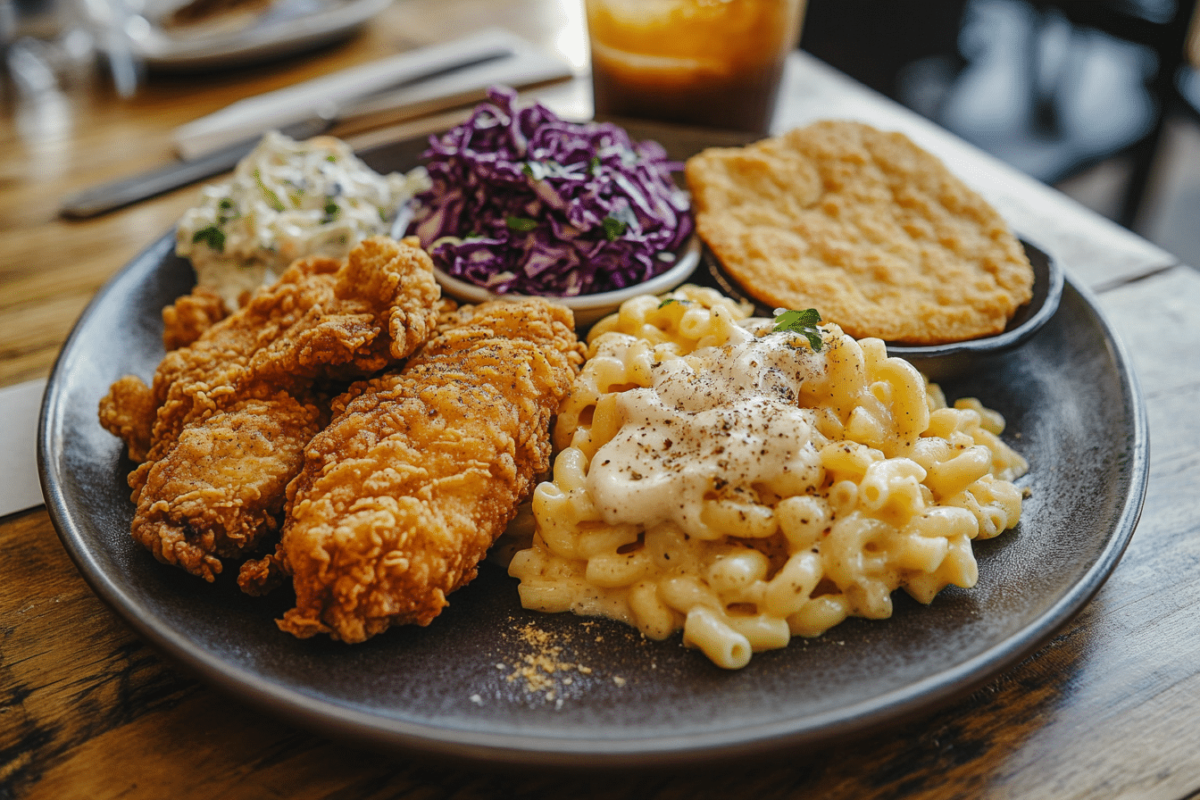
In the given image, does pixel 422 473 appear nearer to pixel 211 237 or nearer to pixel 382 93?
→ pixel 211 237

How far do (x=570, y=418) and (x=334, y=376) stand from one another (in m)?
0.56

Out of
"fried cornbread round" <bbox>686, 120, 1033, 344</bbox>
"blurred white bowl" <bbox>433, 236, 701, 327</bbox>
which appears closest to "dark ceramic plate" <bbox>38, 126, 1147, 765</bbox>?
"fried cornbread round" <bbox>686, 120, 1033, 344</bbox>

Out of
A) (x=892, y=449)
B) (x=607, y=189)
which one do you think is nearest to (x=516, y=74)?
(x=607, y=189)

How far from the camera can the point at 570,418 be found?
2.16 m

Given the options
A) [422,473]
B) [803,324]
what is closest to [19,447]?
[422,473]

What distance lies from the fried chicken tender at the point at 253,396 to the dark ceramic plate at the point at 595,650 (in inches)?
4.1

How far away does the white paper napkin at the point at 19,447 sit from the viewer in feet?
7.25

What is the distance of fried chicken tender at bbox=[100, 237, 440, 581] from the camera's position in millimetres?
1870

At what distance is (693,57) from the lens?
347 cm

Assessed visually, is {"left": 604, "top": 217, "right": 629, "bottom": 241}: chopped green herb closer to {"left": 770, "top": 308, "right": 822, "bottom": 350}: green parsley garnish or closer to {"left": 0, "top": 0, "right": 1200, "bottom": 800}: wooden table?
{"left": 770, "top": 308, "right": 822, "bottom": 350}: green parsley garnish

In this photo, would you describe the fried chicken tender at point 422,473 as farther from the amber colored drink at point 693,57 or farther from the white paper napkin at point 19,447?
the amber colored drink at point 693,57

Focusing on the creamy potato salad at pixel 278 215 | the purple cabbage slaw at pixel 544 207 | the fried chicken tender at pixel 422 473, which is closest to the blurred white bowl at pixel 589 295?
the purple cabbage slaw at pixel 544 207

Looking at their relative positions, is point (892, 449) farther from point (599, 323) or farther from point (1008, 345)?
point (599, 323)

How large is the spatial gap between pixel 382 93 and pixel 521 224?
63.5 inches
